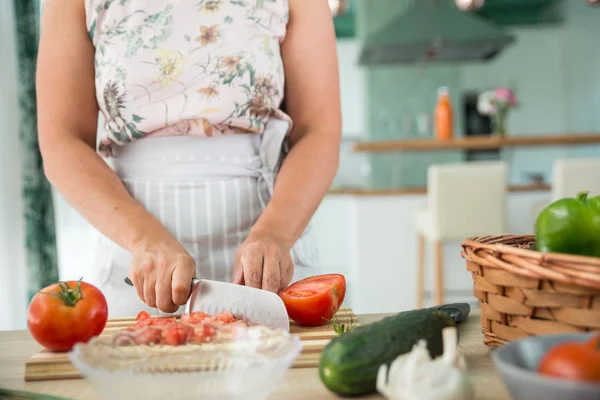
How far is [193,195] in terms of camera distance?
1187mm

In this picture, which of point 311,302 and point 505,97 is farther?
point 505,97

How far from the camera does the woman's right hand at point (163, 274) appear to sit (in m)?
0.82

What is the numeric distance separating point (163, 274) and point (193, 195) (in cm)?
36

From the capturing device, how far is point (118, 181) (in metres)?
1.12

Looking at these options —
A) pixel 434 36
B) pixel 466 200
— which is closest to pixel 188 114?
pixel 466 200

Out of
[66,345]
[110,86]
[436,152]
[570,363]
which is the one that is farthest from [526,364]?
[436,152]

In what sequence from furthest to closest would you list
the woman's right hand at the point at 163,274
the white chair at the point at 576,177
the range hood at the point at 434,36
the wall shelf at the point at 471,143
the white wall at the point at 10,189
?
the range hood at the point at 434,36, the wall shelf at the point at 471,143, the white chair at the point at 576,177, the white wall at the point at 10,189, the woman's right hand at the point at 163,274

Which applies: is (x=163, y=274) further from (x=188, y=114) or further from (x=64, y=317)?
(x=188, y=114)

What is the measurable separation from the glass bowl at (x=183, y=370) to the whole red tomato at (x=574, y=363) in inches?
7.7

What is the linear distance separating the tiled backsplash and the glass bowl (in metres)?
5.85

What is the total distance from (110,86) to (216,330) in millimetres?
670

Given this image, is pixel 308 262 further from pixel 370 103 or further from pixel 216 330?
pixel 370 103

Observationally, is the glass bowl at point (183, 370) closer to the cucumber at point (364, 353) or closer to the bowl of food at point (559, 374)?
the cucumber at point (364, 353)

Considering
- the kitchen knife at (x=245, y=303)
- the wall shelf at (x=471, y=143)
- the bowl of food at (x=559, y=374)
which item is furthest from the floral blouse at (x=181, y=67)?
the wall shelf at (x=471, y=143)
